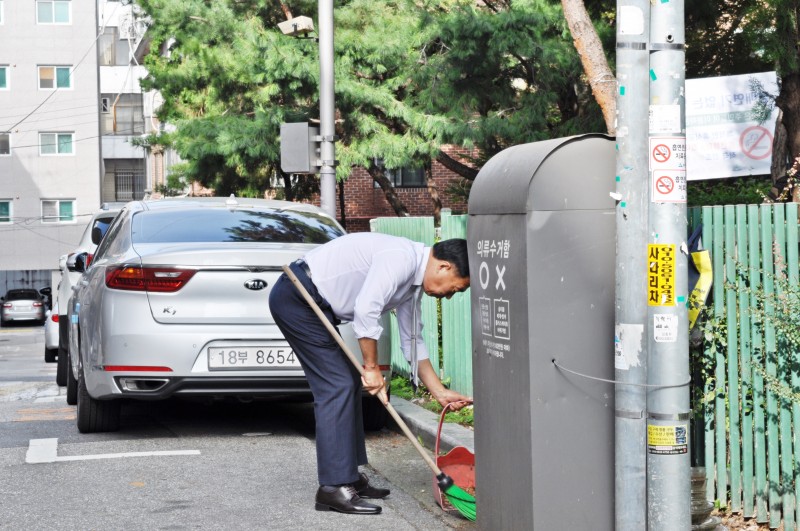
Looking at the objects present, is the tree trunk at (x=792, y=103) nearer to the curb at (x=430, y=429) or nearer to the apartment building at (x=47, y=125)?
the curb at (x=430, y=429)

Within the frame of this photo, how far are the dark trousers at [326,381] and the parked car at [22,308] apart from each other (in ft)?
156

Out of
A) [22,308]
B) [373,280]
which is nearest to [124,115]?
[22,308]

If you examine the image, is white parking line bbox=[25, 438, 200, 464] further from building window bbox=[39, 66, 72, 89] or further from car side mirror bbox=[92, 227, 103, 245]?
building window bbox=[39, 66, 72, 89]

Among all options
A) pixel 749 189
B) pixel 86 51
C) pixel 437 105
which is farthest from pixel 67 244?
pixel 749 189

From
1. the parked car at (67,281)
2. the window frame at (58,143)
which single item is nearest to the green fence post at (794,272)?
the parked car at (67,281)

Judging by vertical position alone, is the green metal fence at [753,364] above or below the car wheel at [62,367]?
above

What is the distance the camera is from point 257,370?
725 cm

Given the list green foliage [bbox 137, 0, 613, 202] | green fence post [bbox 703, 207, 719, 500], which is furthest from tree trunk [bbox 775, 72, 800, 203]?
green fence post [bbox 703, 207, 719, 500]

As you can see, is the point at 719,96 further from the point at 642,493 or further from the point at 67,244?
the point at 67,244

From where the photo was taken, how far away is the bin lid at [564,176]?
4.40 m

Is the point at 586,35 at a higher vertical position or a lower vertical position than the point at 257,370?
higher

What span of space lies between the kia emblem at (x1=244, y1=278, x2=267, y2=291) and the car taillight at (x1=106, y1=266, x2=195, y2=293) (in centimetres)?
34

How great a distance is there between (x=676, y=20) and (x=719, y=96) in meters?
9.21

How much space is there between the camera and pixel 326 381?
574 cm
